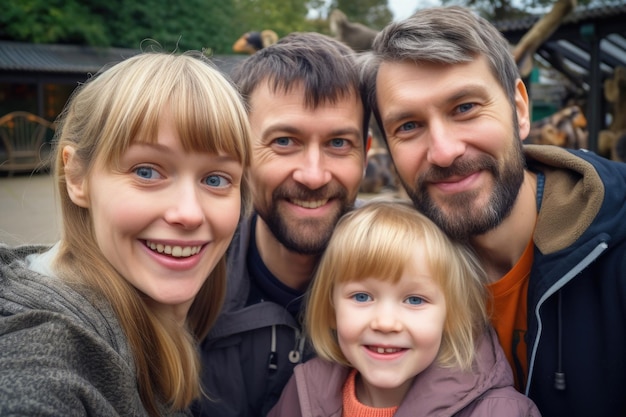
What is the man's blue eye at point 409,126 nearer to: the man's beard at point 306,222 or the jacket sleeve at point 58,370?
the man's beard at point 306,222

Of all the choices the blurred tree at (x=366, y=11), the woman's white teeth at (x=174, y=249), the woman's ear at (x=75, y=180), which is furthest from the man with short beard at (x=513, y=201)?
the blurred tree at (x=366, y=11)

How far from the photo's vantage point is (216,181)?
1.65 m

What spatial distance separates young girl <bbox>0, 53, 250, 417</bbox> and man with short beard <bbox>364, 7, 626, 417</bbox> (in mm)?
733

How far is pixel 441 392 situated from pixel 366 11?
130 feet

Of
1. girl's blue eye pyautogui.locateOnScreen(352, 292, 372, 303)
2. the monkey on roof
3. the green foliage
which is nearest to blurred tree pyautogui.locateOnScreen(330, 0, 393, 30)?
the green foliage

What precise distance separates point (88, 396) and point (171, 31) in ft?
80.5

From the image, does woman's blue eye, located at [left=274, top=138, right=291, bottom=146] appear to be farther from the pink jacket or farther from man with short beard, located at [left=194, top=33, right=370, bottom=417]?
the pink jacket

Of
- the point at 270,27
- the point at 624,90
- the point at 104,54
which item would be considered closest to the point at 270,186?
the point at 624,90

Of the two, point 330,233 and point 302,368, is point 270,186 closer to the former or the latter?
point 330,233

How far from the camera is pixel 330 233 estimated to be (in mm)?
2357

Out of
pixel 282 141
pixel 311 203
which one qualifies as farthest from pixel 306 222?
pixel 282 141

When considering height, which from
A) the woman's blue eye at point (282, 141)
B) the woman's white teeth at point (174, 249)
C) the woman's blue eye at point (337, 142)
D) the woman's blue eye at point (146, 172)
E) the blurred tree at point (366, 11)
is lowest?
the blurred tree at point (366, 11)

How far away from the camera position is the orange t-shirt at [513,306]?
210cm

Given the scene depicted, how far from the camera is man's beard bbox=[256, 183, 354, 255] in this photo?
2322mm
